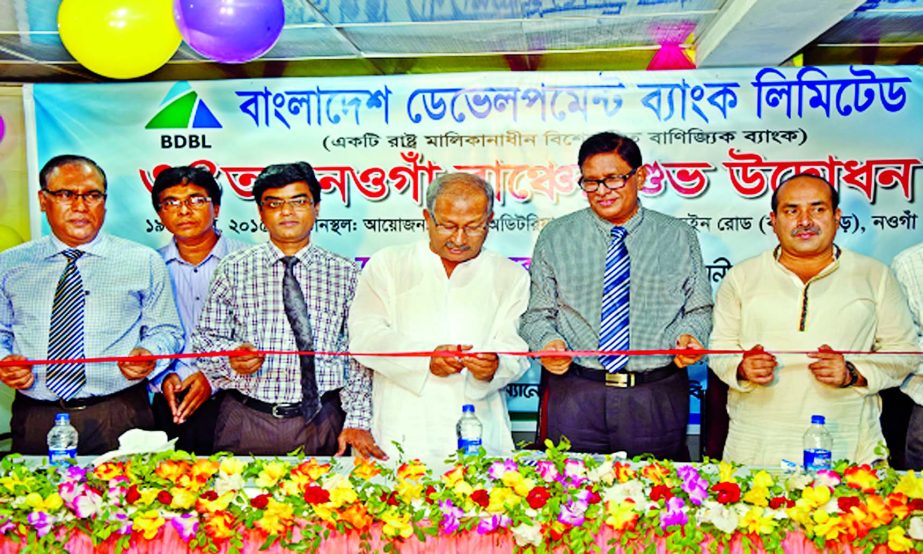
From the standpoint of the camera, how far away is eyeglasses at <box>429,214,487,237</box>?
151 inches

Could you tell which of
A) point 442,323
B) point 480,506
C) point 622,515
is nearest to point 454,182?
point 442,323

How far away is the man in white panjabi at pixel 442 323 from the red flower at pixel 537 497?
0.92 m

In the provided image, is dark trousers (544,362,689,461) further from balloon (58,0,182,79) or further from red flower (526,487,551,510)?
balloon (58,0,182,79)

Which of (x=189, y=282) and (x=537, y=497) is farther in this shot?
(x=189, y=282)

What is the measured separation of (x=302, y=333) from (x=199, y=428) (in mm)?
707

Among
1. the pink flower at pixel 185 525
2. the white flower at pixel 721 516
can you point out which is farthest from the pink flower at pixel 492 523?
the pink flower at pixel 185 525

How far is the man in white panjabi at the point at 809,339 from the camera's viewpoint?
361 cm

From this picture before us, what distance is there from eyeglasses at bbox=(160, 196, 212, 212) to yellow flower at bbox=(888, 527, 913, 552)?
325 cm

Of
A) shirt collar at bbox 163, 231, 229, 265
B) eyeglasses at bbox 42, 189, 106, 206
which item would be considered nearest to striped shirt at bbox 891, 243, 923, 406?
shirt collar at bbox 163, 231, 229, 265

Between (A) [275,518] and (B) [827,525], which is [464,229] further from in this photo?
(B) [827,525]

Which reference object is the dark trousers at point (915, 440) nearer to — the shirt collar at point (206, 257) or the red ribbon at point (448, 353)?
the red ribbon at point (448, 353)

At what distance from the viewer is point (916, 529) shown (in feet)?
8.38

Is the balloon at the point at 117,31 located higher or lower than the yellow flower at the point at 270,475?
higher

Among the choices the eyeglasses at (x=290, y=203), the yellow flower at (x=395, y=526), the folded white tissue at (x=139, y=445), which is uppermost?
the eyeglasses at (x=290, y=203)
